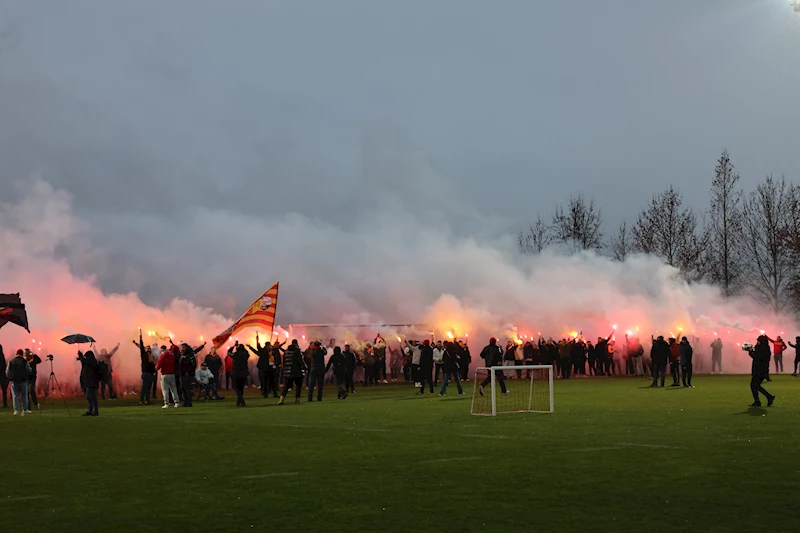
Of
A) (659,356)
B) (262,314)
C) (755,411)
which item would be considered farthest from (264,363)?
(755,411)

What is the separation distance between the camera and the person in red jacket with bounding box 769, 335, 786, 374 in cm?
4800

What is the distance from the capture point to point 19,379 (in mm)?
26594

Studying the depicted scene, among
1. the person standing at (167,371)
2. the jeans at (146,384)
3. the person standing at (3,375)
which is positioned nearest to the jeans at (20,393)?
the person standing at (3,375)

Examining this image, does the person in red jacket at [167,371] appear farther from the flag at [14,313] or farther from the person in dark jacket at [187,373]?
the flag at [14,313]

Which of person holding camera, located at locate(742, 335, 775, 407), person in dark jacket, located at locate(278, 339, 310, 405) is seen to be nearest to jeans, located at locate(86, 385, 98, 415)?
person in dark jacket, located at locate(278, 339, 310, 405)

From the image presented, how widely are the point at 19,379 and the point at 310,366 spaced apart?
27.8ft

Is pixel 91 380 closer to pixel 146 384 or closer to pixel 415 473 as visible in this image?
pixel 146 384

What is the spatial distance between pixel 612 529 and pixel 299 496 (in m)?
3.66

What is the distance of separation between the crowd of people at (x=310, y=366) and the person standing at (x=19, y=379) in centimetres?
3

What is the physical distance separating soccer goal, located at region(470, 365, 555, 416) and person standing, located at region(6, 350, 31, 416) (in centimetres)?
1187

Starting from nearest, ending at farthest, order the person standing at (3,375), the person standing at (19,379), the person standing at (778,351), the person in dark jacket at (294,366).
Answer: the person standing at (19,379) < the person in dark jacket at (294,366) < the person standing at (3,375) < the person standing at (778,351)

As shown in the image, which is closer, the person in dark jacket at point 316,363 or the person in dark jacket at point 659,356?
the person in dark jacket at point 316,363

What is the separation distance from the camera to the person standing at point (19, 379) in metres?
26.5

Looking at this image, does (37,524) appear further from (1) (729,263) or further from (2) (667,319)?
(1) (729,263)
